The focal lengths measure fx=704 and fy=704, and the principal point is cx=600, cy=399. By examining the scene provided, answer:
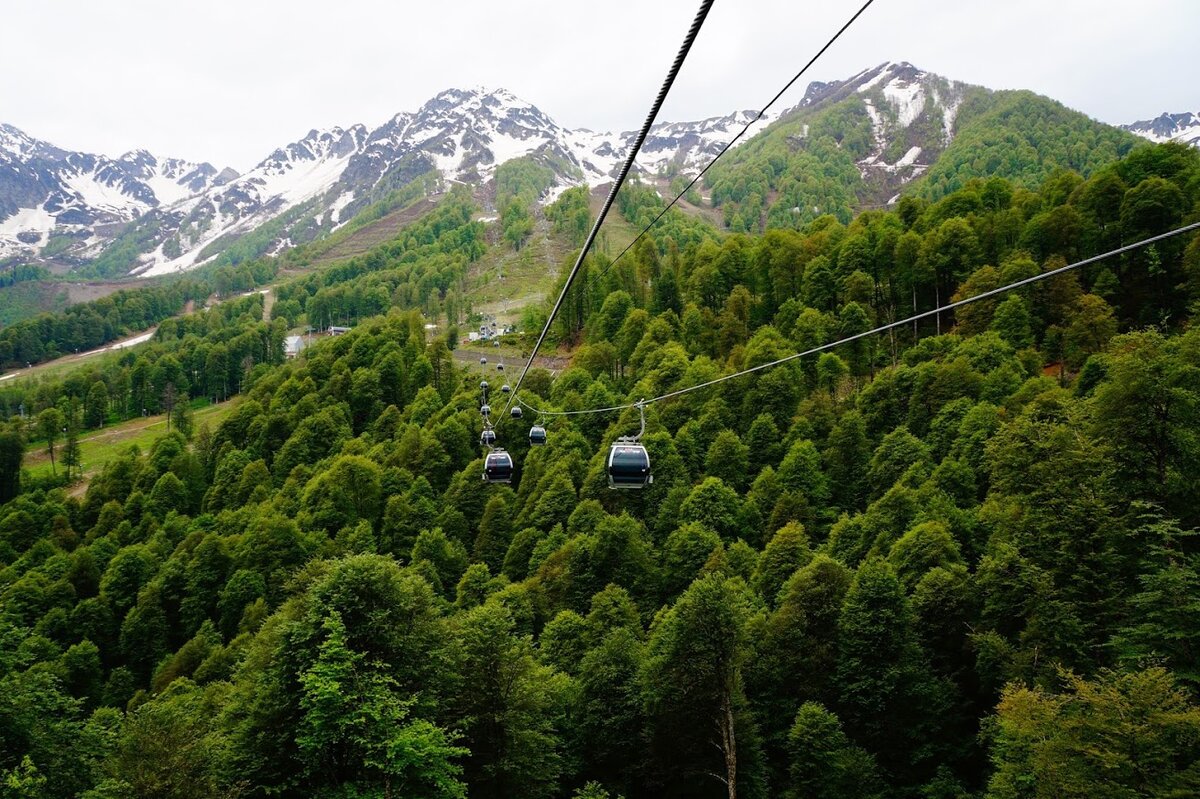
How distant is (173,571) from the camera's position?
75.2 metres

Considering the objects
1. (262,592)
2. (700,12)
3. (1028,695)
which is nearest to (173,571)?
(262,592)

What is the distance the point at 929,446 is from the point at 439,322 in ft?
488

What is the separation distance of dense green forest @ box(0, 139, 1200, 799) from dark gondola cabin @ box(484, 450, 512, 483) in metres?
6.87

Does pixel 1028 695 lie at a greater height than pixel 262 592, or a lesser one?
greater

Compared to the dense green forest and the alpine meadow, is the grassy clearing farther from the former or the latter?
the dense green forest

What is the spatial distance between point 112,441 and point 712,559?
14234cm

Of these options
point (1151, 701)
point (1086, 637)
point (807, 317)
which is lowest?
point (1086, 637)

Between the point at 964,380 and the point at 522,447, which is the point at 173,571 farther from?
the point at 964,380

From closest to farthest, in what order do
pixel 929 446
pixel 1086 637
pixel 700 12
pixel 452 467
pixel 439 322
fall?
pixel 700 12
pixel 1086 637
pixel 929 446
pixel 452 467
pixel 439 322

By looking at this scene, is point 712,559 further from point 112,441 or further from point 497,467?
point 112,441

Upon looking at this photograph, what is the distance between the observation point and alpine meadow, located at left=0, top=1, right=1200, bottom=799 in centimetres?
2806

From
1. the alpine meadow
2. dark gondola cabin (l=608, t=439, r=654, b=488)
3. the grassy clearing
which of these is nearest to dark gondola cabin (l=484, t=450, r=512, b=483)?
the alpine meadow

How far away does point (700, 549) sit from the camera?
55.9 metres

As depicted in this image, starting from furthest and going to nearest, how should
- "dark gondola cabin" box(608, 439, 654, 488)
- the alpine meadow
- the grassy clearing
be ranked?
the grassy clearing
the alpine meadow
"dark gondola cabin" box(608, 439, 654, 488)
